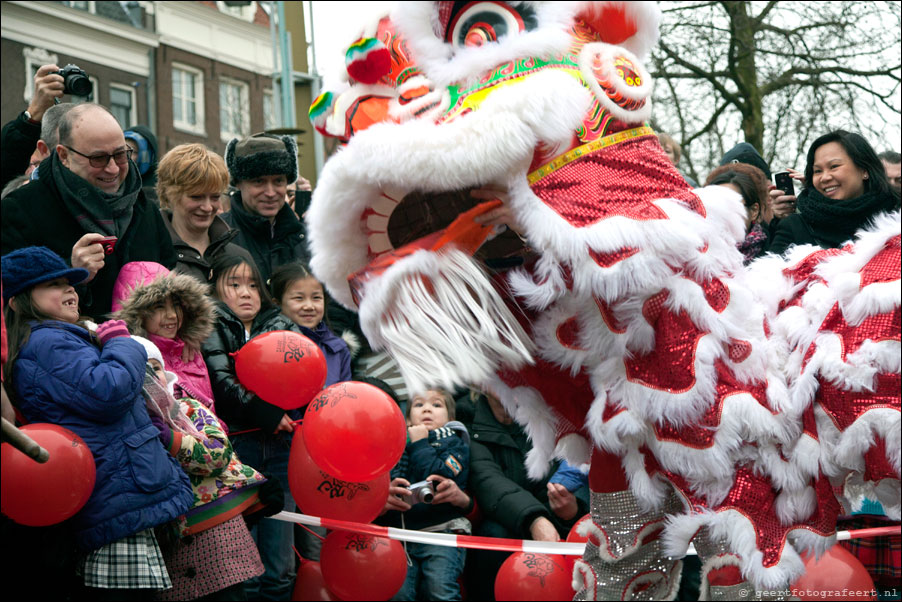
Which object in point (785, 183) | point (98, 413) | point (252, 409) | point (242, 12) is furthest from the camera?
point (242, 12)

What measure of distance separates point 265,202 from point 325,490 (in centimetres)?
166

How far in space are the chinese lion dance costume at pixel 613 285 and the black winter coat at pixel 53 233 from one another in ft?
4.51

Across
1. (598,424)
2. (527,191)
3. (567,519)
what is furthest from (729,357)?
(567,519)

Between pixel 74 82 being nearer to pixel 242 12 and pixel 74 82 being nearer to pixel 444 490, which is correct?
pixel 444 490

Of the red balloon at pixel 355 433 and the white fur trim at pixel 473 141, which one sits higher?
the white fur trim at pixel 473 141

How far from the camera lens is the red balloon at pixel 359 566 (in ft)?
13.6

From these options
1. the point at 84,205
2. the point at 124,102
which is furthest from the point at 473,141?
the point at 124,102

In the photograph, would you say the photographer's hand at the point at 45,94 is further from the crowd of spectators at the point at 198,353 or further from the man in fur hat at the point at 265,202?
the man in fur hat at the point at 265,202

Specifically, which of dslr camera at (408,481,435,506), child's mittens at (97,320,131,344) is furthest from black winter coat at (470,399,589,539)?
child's mittens at (97,320,131,344)

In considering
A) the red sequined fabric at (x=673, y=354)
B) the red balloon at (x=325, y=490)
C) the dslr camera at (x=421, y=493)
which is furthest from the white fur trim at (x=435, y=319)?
the dslr camera at (x=421, y=493)

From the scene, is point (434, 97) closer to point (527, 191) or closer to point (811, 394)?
point (527, 191)

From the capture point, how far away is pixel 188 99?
24109mm

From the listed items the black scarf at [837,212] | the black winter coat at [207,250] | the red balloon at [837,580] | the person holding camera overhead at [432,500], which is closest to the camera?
the red balloon at [837,580]

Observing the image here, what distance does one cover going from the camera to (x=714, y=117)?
34.9 ft
